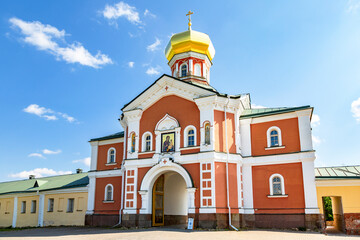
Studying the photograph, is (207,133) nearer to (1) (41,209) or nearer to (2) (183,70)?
(2) (183,70)

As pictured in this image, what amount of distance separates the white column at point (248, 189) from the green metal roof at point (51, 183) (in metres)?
12.4

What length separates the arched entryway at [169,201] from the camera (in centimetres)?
1961

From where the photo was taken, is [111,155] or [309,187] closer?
[309,187]

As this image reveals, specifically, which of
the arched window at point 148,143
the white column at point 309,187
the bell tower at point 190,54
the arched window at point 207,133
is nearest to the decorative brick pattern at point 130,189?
the arched window at point 148,143

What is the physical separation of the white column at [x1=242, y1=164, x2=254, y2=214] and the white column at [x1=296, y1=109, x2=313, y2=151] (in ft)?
10.6

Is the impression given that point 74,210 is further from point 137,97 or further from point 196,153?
point 196,153

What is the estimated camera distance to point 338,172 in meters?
17.6

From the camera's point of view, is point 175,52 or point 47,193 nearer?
point 175,52

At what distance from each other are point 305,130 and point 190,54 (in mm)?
9350

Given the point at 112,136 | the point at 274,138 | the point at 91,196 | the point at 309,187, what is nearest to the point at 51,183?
the point at 91,196

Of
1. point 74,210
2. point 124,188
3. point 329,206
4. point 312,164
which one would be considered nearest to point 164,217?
point 124,188

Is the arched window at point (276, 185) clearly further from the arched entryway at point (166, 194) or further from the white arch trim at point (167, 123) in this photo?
the white arch trim at point (167, 123)

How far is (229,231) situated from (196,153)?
4.41m

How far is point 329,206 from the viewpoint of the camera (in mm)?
27734
